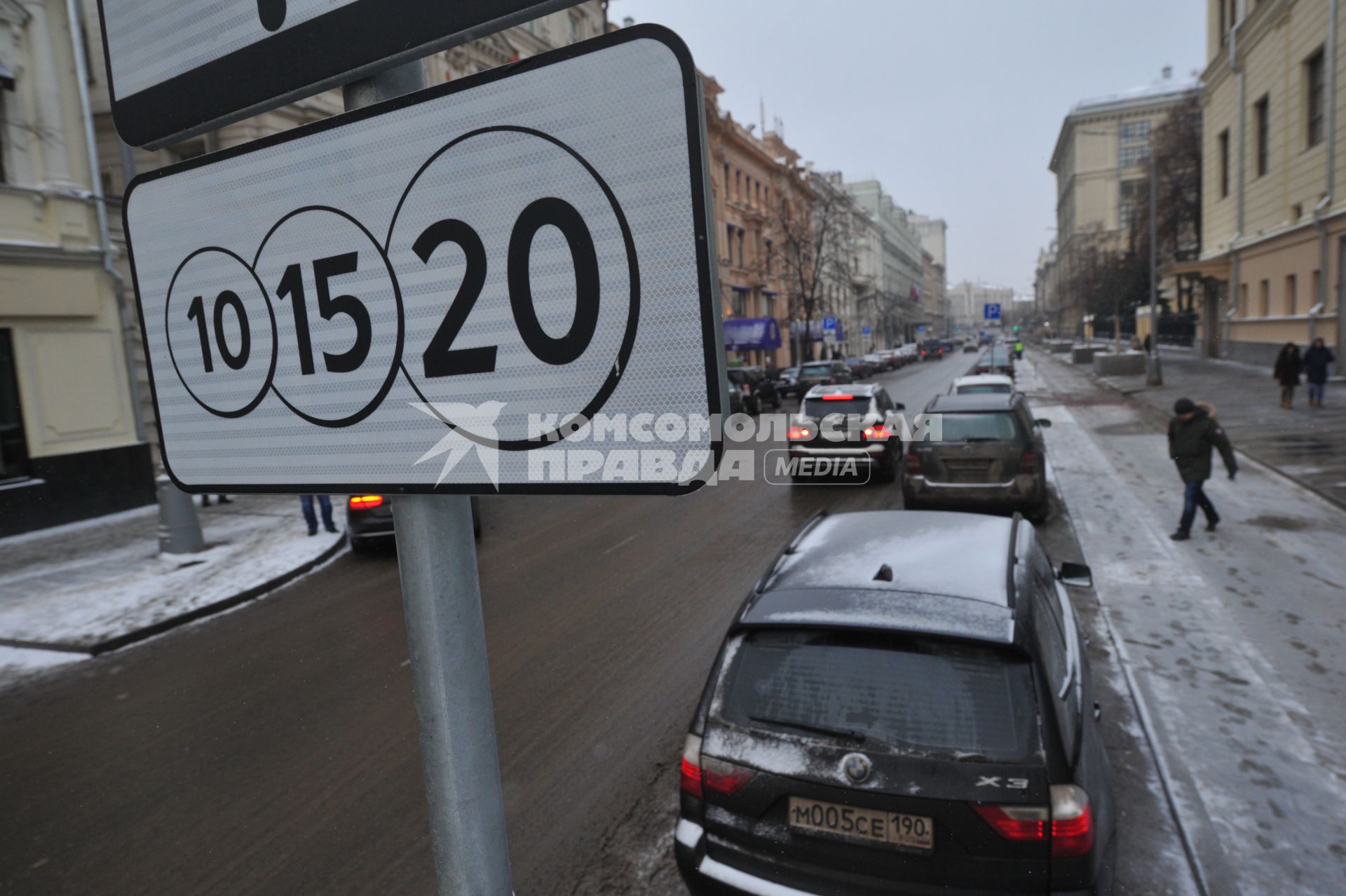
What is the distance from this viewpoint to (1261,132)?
32125 millimetres

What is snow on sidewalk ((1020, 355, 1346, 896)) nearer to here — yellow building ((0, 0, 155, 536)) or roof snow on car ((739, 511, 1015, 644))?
roof snow on car ((739, 511, 1015, 644))

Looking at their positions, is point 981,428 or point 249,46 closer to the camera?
point 249,46

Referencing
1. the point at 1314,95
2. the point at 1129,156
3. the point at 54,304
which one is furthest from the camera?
the point at 1129,156

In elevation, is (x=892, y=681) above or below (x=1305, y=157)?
below

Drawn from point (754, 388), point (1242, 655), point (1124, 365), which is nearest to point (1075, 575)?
point (1242, 655)

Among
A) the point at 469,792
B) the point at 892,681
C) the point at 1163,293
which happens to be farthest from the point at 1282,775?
the point at 1163,293

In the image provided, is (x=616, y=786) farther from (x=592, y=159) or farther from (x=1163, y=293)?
(x=1163, y=293)

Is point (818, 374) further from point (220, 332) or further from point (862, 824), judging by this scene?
point (220, 332)

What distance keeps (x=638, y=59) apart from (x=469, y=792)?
110 cm

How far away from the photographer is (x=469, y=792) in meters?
1.31

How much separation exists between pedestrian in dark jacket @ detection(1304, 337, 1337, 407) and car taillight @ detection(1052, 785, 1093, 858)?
21.6m

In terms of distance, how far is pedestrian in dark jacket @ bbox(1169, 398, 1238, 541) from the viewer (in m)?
9.79

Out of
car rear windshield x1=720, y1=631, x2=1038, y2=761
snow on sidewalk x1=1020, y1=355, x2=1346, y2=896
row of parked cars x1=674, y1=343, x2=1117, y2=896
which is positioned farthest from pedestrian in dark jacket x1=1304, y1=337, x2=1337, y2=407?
car rear windshield x1=720, y1=631, x2=1038, y2=761

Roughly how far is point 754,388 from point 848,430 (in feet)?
47.5
